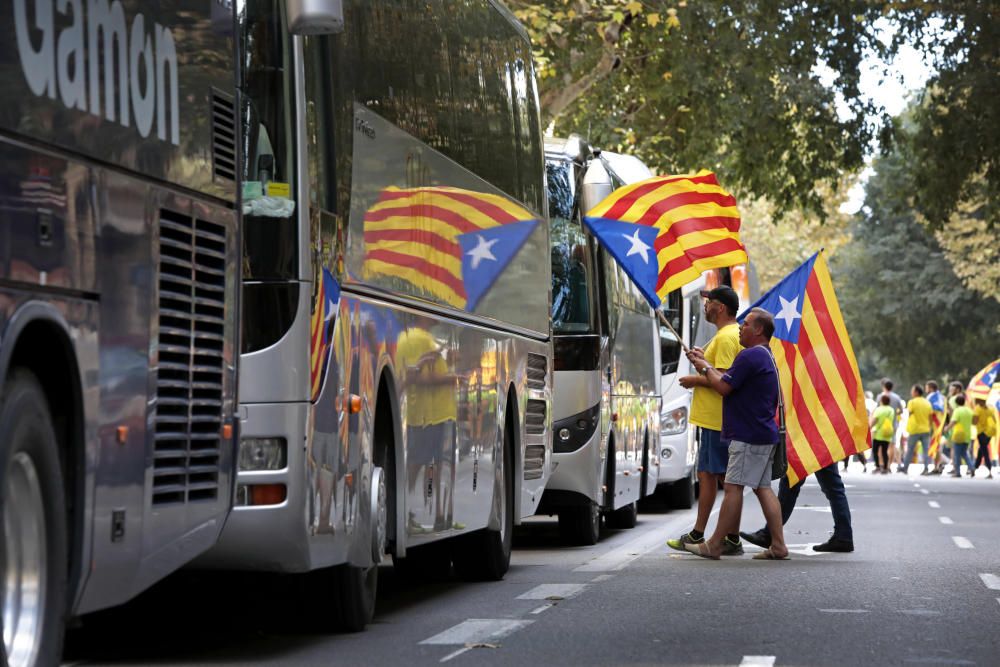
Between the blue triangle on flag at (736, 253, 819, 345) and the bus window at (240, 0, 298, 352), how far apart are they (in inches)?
372

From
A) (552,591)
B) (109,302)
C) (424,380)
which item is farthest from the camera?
(552,591)

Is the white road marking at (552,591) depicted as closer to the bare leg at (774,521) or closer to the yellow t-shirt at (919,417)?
the bare leg at (774,521)

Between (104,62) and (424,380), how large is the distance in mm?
4870

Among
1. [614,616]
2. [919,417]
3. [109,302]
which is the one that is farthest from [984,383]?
[109,302]

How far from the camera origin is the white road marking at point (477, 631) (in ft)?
32.1

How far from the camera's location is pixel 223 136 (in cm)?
822

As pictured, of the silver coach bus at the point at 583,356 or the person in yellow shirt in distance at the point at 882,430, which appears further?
the person in yellow shirt in distance at the point at 882,430

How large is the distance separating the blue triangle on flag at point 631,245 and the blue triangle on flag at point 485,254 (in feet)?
9.25

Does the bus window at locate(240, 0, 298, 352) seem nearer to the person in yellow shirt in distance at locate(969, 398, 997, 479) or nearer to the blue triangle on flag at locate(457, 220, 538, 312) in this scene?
the blue triangle on flag at locate(457, 220, 538, 312)

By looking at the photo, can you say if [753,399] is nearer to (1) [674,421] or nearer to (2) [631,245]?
(2) [631,245]

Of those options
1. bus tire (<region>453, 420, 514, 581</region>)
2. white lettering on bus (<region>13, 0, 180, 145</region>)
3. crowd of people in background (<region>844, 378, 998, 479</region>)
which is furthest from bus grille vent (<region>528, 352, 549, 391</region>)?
crowd of people in background (<region>844, 378, 998, 479</region>)

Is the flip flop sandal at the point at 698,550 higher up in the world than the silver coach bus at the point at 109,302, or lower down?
lower down

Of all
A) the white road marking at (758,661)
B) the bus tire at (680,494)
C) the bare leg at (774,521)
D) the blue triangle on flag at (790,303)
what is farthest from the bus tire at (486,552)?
the bus tire at (680,494)

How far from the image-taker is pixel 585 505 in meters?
17.9
